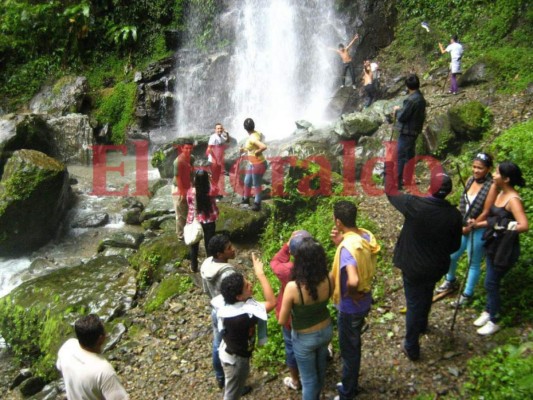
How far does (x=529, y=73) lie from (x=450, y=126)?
3211 millimetres

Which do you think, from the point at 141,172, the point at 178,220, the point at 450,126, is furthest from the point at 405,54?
the point at 178,220

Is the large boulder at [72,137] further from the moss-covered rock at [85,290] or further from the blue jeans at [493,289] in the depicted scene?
the blue jeans at [493,289]

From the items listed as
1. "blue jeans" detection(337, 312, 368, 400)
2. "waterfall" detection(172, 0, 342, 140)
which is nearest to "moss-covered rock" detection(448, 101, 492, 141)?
"blue jeans" detection(337, 312, 368, 400)

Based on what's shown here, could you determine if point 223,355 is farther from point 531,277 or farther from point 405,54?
point 405,54

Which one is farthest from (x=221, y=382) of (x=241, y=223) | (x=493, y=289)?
(x=241, y=223)

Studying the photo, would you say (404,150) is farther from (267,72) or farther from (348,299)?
(267,72)

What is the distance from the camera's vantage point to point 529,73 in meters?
10.6

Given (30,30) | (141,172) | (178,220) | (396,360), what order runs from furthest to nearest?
(30,30)
(141,172)
(178,220)
(396,360)

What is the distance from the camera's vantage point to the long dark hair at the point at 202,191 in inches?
241

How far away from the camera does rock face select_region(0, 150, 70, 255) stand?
9.84 meters

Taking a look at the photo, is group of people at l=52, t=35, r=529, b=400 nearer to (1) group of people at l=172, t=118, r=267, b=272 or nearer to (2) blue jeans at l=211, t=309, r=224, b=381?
(2) blue jeans at l=211, t=309, r=224, b=381

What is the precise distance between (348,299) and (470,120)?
6692 millimetres

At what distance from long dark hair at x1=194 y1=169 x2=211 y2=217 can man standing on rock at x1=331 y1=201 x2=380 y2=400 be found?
2768 millimetres

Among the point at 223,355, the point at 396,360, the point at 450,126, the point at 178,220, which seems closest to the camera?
the point at 223,355
